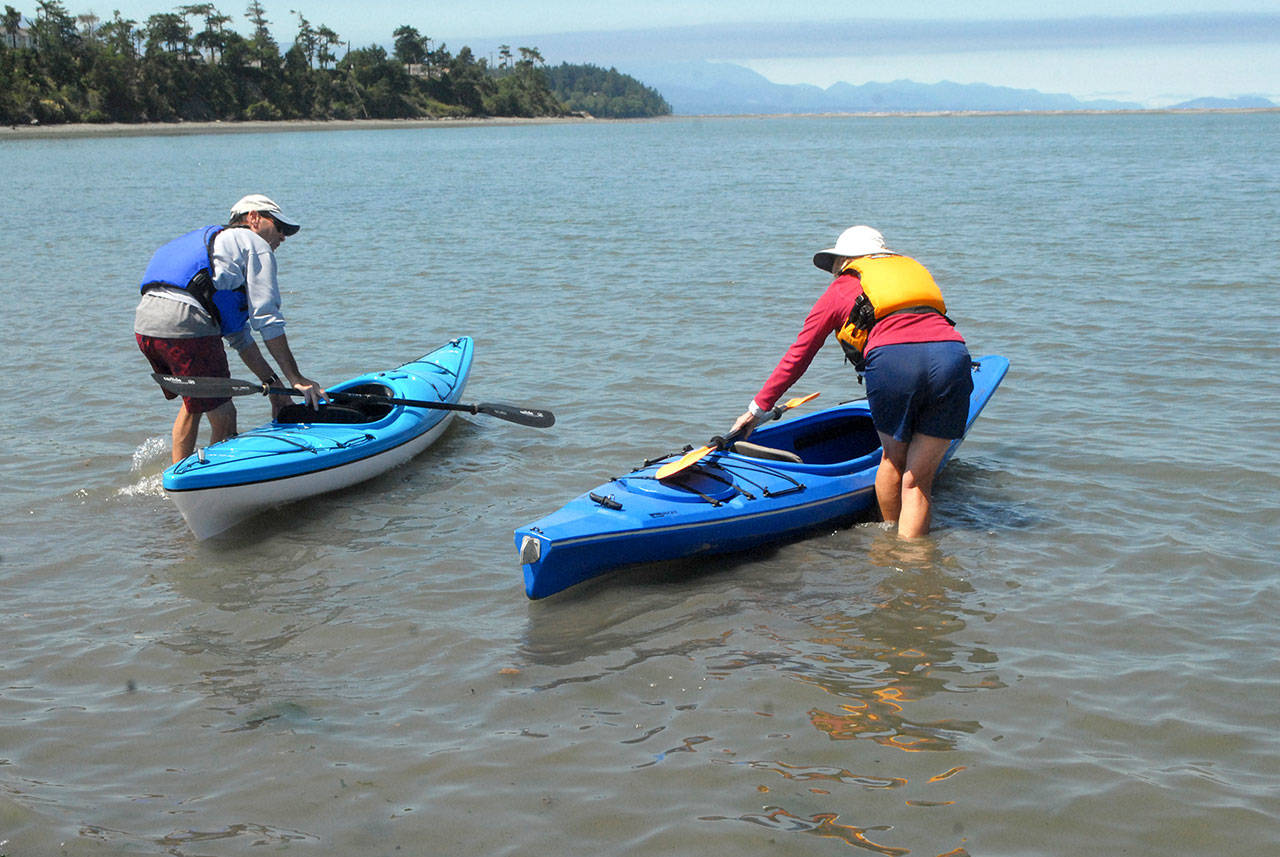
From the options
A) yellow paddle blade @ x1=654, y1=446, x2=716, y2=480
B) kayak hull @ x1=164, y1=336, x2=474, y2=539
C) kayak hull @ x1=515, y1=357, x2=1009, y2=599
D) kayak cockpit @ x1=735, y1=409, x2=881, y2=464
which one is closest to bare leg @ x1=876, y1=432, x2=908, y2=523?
kayak hull @ x1=515, y1=357, x2=1009, y2=599

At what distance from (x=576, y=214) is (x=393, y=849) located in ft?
72.4

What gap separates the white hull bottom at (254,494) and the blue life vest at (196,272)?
43.8 inches

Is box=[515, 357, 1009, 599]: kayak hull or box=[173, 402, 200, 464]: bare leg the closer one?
box=[515, 357, 1009, 599]: kayak hull

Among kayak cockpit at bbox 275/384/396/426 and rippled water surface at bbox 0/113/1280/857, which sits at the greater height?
kayak cockpit at bbox 275/384/396/426

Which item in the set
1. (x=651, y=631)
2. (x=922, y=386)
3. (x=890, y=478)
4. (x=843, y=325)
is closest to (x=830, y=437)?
(x=890, y=478)

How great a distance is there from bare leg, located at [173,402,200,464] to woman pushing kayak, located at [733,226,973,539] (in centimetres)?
359

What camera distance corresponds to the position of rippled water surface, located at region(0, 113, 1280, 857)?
12.2ft

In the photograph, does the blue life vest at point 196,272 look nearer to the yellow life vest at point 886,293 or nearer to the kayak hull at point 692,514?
the kayak hull at point 692,514

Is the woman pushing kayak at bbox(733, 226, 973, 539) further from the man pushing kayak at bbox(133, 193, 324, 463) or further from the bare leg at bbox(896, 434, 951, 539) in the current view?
the man pushing kayak at bbox(133, 193, 324, 463)

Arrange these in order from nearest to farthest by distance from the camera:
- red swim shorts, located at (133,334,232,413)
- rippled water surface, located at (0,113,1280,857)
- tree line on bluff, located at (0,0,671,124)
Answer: rippled water surface, located at (0,113,1280,857), red swim shorts, located at (133,334,232,413), tree line on bluff, located at (0,0,671,124)

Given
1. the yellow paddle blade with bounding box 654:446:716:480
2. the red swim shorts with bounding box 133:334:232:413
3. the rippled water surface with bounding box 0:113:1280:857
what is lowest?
the rippled water surface with bounding box 0:113:1280:857

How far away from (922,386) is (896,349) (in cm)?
23

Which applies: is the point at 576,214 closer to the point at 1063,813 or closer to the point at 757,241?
the point at 757,241

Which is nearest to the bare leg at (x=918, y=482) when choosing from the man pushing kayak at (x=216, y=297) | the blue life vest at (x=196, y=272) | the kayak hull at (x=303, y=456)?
the kayak hull at (x=303, y=456)
